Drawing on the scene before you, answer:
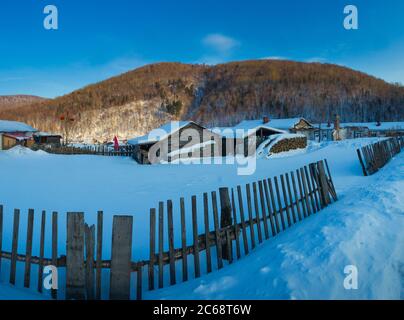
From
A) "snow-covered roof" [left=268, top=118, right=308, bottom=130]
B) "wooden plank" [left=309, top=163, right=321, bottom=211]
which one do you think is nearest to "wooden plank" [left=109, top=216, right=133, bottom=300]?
"wooden plank" [left=309, top=163, right=321, bottom=211]

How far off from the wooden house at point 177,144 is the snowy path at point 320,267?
1982cm

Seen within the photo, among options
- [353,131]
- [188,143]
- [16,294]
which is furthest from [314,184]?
[353,131]

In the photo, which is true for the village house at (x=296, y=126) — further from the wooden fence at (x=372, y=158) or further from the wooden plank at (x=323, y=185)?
the wooden plank at (x=323, y=185)

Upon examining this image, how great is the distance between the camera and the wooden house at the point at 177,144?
79.2 ft

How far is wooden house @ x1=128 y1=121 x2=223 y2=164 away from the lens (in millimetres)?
24141

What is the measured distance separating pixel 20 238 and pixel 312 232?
18.8ft

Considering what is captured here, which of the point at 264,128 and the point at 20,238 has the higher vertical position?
the point at 264,128

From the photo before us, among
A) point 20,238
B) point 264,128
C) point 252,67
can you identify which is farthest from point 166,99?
point 20,238

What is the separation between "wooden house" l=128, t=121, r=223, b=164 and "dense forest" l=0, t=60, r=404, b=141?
81.8 meters

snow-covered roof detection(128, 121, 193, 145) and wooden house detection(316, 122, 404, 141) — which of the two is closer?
snow-covered roof detection(128, 121, 193, 145)

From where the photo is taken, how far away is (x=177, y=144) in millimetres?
25734

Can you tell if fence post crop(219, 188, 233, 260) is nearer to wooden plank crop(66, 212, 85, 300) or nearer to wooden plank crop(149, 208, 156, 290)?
wooden plank crop(149, 208, 156, 290)

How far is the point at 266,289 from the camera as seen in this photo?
3.12 metres
